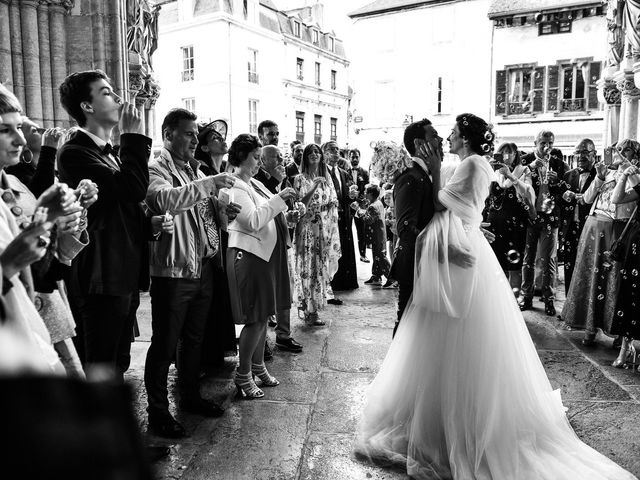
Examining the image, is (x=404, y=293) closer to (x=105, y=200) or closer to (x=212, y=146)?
(x=105, y=200)

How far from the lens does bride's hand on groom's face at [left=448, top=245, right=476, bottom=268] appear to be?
8.91 feet

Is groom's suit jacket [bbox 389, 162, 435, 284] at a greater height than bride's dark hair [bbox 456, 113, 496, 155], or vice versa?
bride's dark hair [bbox 456, 113, 496, 155]

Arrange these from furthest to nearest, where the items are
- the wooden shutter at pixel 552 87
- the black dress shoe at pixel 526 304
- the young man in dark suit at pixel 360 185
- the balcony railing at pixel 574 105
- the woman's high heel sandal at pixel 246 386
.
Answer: the wooden shutter at pixel 552 87 < the balcony railing at pixel 574 105 < the young man in dark suit at pixel 360 185 < the black dress shoe at pixel 526 304 < the woman's high heel sandal at pixel 246 386

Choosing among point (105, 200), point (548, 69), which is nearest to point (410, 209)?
point (105, 200)

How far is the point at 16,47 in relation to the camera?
5180 millimetres

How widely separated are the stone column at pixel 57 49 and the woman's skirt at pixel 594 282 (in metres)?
5.40

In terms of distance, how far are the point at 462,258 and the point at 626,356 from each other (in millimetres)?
2408

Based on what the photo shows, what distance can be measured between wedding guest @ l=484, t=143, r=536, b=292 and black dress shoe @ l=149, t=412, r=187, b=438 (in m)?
4.18

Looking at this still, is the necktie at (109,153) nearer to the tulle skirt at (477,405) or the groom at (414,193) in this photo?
the groom at (414,193)

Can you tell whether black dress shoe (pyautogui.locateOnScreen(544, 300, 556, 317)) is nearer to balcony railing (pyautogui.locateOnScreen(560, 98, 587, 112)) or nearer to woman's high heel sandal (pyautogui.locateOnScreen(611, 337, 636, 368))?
woman's high heel sandal (pyautogui.locateOnScreen(611, 337, 636, 368))

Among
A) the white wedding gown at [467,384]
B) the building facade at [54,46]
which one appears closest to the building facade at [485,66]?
the building facade at [54,46]

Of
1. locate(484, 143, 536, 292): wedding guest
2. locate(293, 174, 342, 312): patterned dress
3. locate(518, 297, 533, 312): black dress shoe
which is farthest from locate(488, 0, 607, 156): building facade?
locate(293, 174, 342, 312): patterned dress

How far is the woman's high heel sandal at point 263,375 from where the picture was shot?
12.3 ft

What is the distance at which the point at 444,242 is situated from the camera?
2773 millimetres
